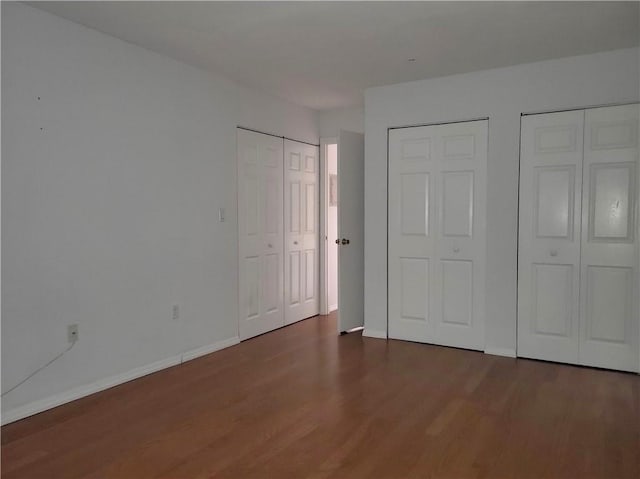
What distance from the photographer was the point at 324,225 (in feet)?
18.9

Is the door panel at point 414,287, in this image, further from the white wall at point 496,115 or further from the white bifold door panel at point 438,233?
the white wall at point 496,115

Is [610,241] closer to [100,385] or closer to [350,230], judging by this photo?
[350,230]

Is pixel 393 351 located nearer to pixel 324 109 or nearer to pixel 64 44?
pixel 324 109

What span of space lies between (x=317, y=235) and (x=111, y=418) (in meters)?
3.23

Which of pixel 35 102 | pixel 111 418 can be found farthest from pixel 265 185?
pixel 111 418

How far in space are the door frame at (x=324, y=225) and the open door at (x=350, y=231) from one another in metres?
0.71

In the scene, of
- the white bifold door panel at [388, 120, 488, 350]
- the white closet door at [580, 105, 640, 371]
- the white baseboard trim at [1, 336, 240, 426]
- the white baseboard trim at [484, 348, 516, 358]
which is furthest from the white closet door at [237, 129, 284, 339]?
the white closet door at [580, 105, 640, 371]

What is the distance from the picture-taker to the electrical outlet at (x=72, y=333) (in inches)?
126

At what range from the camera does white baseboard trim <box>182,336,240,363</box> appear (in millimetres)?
4066

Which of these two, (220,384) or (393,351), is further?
(393,351)

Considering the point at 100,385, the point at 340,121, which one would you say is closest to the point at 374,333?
the point at 340,121

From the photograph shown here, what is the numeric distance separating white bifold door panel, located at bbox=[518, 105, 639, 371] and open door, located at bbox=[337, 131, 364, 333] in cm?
156

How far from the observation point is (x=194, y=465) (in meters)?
2.41

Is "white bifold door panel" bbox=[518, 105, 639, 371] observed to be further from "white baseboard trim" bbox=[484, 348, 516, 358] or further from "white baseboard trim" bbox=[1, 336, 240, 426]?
"white baseboard trim" bbox=[1, 336, 240, 426]
